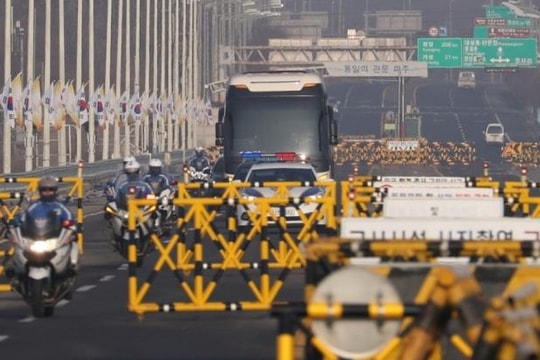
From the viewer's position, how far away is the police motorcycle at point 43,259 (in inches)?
744

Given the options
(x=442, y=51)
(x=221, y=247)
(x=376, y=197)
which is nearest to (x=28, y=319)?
(x=221, y=247)

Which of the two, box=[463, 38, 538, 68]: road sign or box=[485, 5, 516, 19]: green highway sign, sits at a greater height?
box=[485, 5, 516, 19]: green highway sign

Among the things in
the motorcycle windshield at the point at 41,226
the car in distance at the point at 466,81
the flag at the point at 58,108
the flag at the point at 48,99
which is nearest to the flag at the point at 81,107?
the flag at the point at 58,108

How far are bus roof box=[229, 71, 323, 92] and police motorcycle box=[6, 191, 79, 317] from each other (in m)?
21.1

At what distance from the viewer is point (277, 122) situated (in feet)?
134

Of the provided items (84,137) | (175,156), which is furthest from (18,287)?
(84,137)

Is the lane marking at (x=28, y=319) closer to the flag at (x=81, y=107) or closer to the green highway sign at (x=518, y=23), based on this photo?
the flag at (x=81, y=107)

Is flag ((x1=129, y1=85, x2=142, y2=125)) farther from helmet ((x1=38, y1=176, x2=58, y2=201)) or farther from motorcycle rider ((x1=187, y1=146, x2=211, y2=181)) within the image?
helmet ((x1=38, y1=176, x2=58, y2=201))

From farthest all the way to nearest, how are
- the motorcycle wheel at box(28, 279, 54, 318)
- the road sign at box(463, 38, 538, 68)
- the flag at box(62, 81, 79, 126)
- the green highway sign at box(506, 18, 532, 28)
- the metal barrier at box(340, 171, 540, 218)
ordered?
the green highway sign at box(506, 18, 532, 28)
the road sign at box(463, 38, 538, 68)
the flag at box(62, 81, 79, 126)
the metal barrier at box(340, 171, 540, 218)
the motorcycle wheel at box(28, 279, 54, 318)

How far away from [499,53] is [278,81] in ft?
296

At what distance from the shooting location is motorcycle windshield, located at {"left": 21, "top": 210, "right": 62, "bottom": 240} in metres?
19.3

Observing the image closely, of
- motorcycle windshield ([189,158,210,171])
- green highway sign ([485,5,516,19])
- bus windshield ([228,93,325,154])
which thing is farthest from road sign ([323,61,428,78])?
bus windshield ([228,93,325,154])

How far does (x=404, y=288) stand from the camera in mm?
8945

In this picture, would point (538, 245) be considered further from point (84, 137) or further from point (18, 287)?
point (84, 137)
